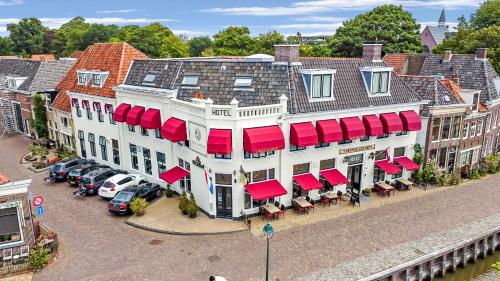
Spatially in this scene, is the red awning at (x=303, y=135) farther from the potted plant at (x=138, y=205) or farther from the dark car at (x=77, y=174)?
the dark car at (x=77, y=174)

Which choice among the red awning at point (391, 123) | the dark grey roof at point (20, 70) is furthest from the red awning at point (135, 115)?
the dark grey roof at point (20, 70)

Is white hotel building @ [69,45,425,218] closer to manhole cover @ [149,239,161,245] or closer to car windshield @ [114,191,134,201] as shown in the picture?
car windshield @ [114,191,134,201]

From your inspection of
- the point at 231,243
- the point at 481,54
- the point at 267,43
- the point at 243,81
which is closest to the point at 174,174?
the point at 231,243

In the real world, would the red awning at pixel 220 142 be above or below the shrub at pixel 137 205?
above

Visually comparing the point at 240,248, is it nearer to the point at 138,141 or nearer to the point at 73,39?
the point at 138,141

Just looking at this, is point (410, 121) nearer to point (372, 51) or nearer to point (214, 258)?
point (372, 51)
